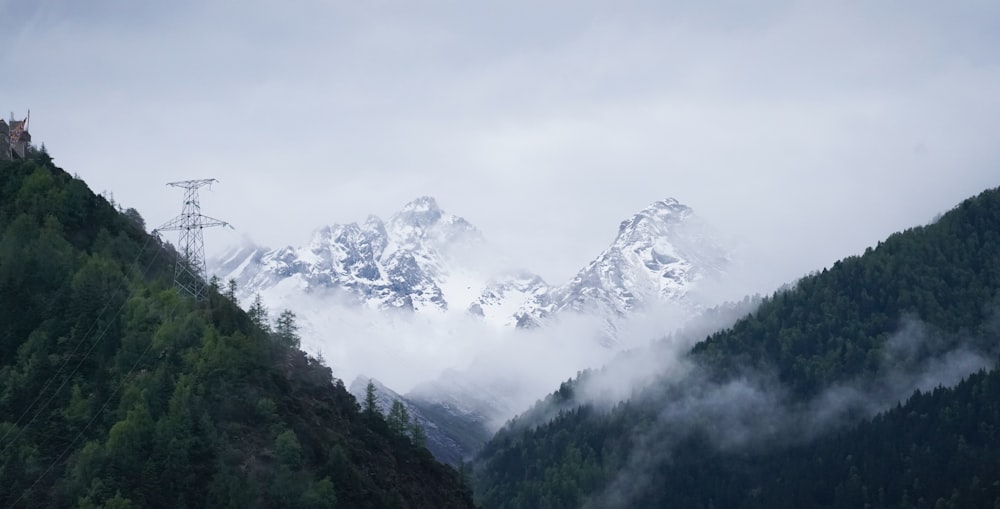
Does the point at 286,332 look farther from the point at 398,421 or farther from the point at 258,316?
the point at 398,421

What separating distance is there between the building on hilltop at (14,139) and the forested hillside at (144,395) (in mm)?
17202

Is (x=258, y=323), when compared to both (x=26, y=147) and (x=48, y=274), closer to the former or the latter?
(x=48, y=274)

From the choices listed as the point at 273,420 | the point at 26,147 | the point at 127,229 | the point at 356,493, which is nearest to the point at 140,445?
the point at 273,420

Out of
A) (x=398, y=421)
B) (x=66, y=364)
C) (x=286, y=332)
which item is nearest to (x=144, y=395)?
(x=66, y=364)

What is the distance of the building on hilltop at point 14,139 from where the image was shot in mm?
185750

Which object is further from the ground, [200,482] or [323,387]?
[323,387]

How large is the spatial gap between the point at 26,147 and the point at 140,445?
269 feet

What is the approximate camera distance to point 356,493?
457ft

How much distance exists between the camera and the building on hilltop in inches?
7313

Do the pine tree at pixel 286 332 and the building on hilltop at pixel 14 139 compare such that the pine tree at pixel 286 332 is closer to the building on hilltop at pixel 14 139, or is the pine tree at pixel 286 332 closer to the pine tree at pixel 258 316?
the pine tree at pixel 258 316

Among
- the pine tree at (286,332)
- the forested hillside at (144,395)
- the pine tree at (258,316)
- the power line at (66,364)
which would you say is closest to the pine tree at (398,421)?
the forested hillside at (144,395)

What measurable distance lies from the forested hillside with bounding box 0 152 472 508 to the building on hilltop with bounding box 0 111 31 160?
677 inches

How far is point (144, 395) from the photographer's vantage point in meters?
133

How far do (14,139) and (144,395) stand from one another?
71950mm
